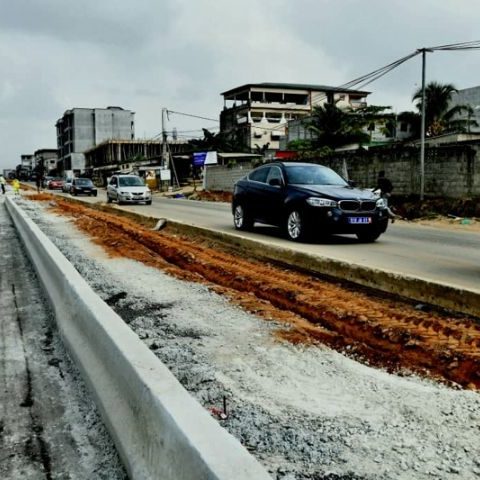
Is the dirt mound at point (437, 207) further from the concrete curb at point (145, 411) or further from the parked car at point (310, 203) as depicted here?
the concrete curb at point (145, 411)

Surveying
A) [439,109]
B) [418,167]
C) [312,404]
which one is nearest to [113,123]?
[439,109]

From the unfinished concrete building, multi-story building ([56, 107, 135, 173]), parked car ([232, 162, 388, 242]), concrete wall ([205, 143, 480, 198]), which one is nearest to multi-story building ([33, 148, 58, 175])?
multi-story building ([56, 107, 135, 173])

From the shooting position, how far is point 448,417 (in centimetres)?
333

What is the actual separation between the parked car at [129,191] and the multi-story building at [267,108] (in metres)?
43.0

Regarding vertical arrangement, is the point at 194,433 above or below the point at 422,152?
below

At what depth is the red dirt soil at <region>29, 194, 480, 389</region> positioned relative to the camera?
Result: 439 centimetres

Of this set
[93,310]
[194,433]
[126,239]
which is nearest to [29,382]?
[93,310]

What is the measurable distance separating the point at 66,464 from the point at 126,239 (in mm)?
10362

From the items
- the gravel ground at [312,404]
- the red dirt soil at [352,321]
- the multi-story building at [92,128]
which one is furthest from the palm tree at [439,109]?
the multi-story building at [92,128]

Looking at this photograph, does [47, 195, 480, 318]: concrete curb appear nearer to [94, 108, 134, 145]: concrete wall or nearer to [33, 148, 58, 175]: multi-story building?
[94, 108, 134, 145]: concrete wall

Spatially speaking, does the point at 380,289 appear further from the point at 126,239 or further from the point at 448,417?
the point at 126,239

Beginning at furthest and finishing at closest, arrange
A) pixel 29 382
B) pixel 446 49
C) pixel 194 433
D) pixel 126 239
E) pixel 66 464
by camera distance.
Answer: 1. pixel 446 49
2. pixel 126 239
3. pixel 29 382
4. pixel 66 464
5. pixel 194 433

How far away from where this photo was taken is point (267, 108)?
81.2m

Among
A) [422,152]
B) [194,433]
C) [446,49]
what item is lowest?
[194,433]
